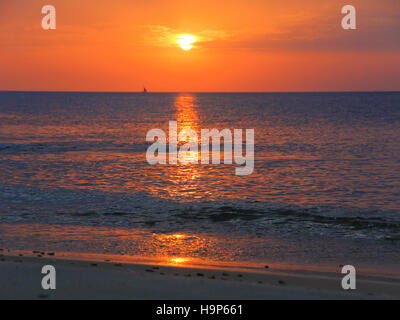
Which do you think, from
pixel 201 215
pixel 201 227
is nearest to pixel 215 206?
pixel 201 215

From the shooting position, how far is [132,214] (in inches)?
666

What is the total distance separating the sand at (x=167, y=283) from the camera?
8383 millimetres

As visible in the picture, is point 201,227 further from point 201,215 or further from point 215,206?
point 215,206

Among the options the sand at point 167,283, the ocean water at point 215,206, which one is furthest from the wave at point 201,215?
the sand at point 167,283

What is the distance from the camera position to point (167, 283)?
9023 mm

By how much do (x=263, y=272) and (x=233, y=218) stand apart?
19.8ft

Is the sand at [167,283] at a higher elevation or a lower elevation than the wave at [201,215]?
lower

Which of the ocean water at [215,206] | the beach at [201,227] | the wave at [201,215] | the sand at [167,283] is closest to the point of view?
the sand at [167,283]

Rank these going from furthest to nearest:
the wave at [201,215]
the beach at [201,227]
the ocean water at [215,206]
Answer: the wave at [201,215] < the ocean water at [215,206] < the beach at [201,227]

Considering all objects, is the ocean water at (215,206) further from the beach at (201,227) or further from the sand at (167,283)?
the sand at (167,283)

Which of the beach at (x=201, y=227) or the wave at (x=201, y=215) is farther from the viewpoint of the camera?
the wave at (x=201, y=215)
